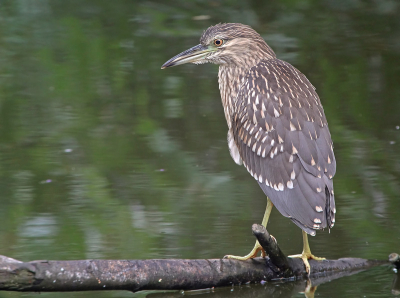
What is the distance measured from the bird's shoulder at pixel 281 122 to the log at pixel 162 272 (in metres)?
0.68

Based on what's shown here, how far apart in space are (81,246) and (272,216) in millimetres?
1718

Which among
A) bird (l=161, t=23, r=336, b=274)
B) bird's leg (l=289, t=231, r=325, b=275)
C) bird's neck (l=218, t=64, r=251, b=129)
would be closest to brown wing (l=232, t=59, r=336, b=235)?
bird (l=161, t=23, r=336, b=274)

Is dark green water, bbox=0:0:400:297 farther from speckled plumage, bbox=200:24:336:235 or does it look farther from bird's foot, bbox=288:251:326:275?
speckled plumage, bbox=200:24:336:235

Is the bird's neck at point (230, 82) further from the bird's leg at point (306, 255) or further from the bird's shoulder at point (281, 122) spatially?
the bird's leg at point (306, 255)

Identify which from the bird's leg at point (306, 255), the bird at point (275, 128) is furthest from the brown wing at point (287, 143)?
the bird's leg at point (306, 255)

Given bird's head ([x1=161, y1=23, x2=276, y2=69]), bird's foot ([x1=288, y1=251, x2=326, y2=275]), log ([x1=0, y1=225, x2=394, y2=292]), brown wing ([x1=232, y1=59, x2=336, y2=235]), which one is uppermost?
bird's head ([x1=161, y1=23, x2=276, y2=69])

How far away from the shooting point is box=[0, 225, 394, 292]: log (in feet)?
11.9

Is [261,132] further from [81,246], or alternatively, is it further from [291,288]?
[81,246]

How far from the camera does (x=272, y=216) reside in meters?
5.84

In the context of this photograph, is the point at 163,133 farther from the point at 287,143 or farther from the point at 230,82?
the point at 287,143

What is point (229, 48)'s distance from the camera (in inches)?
222

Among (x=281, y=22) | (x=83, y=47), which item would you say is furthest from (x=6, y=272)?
(x=281, y=22)

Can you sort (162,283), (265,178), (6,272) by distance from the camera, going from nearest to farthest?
(6,272), (162,283), (265,178)

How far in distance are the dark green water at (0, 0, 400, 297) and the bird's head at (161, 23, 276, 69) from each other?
52.3 inches
